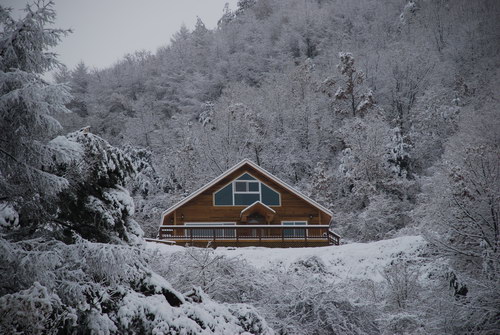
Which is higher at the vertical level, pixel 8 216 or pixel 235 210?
pixel 235 210

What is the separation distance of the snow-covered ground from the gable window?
820cm

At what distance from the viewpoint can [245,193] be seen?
26375 mm

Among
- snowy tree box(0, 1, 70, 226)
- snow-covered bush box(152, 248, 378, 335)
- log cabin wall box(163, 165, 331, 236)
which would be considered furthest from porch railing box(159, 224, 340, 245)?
snowy tree box(0, 1, 70, 226)

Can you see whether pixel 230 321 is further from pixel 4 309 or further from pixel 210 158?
pixel 210 158

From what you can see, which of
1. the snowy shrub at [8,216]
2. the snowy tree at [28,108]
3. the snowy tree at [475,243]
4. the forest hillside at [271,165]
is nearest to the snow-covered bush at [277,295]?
the forest hillside at [271,165]

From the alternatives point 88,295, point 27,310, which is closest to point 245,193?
point 88,295

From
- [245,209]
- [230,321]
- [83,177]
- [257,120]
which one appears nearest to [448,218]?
[230,321]

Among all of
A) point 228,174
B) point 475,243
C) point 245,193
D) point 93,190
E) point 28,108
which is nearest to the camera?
point 28,108

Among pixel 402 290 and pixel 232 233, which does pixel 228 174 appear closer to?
pixel 232 233

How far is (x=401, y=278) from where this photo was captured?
41.7ft

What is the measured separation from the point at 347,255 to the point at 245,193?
9.78 m

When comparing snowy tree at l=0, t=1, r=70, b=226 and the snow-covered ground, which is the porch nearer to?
the snow-covered ground

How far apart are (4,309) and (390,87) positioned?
144 ft

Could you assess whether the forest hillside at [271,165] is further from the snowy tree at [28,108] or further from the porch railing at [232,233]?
the porch railing at [232,233]
